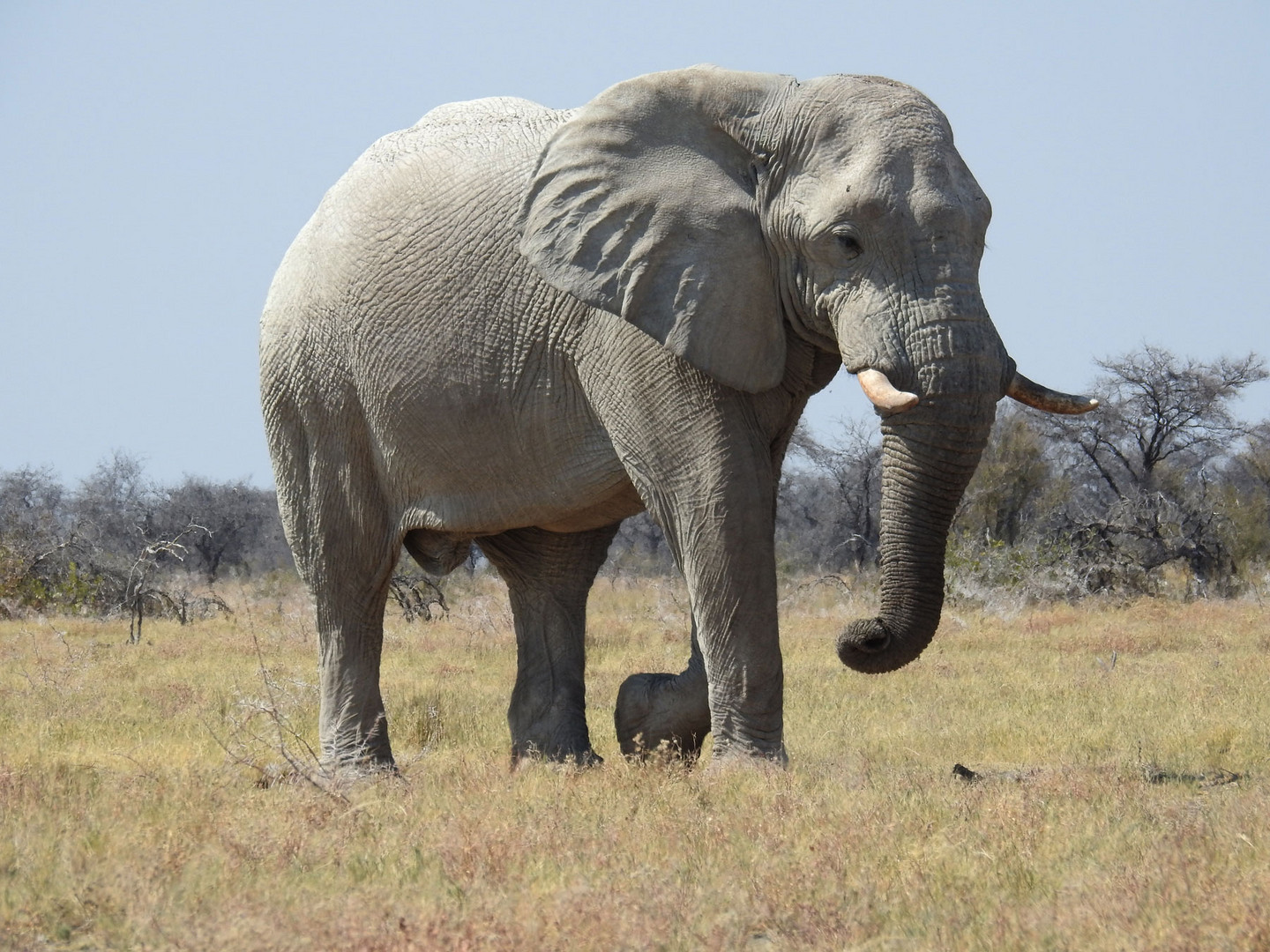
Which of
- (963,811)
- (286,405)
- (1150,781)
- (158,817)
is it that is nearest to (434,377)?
(286,405)

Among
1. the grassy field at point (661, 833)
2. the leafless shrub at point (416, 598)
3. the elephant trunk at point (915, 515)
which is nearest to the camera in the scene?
the grassy field at point (661, 833)

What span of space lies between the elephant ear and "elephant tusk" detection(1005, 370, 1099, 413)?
2.83 feet

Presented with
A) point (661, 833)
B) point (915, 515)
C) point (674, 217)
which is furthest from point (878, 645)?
point (674, 217)

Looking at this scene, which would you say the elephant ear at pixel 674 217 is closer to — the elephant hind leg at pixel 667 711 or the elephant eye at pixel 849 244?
the elephant eye at pixel 849 244

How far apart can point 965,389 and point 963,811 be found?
4.58 ft

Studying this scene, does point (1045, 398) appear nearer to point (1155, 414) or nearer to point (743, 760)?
point (743, 760)

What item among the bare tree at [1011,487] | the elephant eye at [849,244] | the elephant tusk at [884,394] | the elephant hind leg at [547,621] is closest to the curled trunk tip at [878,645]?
the elephant tusk at [884,394]

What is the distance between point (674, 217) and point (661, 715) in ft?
6.69

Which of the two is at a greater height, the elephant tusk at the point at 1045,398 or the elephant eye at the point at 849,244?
the elephant eye at the point at 849,244

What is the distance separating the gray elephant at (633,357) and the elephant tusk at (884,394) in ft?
0.04

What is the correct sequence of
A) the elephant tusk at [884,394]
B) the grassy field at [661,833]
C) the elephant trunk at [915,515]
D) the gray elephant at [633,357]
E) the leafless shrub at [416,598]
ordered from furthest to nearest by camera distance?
the leafless shrub at [416,598]
the gray elephant at [633,357]
the elephant trunk at [915,515]
the elephant tusk at [884,394]
the grassy field at [661,833]

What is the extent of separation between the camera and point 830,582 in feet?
73.9

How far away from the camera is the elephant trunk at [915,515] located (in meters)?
5.78

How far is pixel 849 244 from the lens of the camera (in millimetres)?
6012
